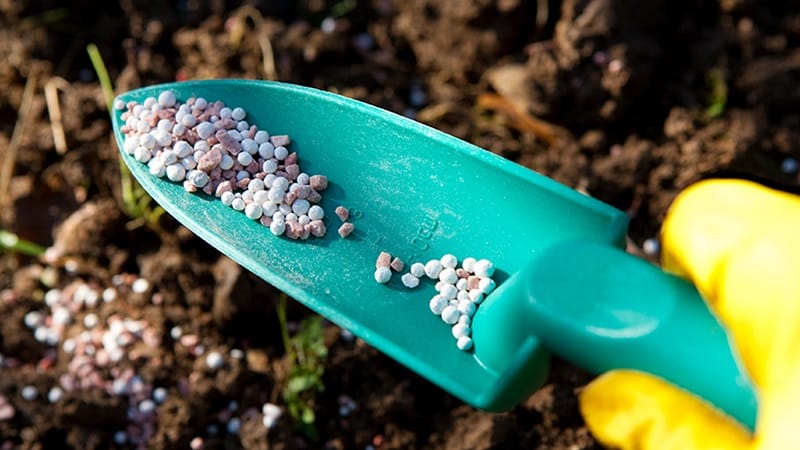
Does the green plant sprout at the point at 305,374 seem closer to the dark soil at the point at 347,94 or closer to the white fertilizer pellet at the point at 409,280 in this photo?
the dark soil at the point at 347,94

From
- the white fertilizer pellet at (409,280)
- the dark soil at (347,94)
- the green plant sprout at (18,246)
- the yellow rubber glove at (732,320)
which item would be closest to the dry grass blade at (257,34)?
the dark soil at (347,94)

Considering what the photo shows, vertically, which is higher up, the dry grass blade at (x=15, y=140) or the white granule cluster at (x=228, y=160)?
the white granule cluster at (x=228, y=160)

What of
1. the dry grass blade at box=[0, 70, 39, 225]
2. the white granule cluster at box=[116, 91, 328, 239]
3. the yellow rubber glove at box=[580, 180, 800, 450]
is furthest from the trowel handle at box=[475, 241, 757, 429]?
the dry grass blade at box=[0, 70, 39, 225]

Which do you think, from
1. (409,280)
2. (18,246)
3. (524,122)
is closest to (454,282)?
(409,280)

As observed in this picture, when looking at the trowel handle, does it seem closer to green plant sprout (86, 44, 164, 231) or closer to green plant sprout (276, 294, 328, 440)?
green plant sprout (276, 294, 328, 440)

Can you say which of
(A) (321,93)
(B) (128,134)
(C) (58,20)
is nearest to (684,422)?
(A) (321,93)
